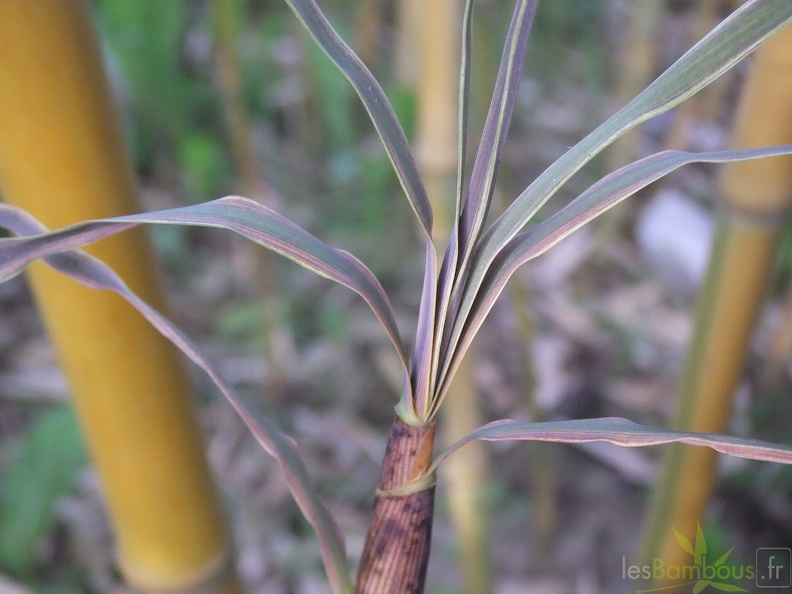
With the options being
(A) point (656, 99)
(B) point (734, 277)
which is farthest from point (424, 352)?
(B) point (734, 277)

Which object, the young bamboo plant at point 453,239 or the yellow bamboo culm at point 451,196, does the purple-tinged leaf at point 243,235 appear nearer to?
the young bamboo plant at point 453,239

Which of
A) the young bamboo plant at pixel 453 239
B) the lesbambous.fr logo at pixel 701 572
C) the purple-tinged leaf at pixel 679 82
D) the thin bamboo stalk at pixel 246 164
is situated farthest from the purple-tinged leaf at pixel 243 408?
the thin bamboo stalk at pixel 246 164

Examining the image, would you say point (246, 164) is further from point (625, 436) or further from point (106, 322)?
point (625, 436)

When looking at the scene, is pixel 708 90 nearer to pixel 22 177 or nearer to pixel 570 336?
pixel 570 336

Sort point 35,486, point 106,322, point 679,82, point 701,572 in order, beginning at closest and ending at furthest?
1. point 679,82
2. point 106,322
3. point 701,572
4. point 35,486

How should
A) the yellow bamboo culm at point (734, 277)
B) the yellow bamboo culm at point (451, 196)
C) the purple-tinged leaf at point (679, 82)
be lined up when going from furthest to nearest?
the yellow bamboo culm at point (451, 196) → the yellow bamboo culm at point (734, 277) → the purple-tinged leaf at point (679, 82)

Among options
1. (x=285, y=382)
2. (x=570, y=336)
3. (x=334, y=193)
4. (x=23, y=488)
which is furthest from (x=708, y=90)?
(x=23, y=488)
